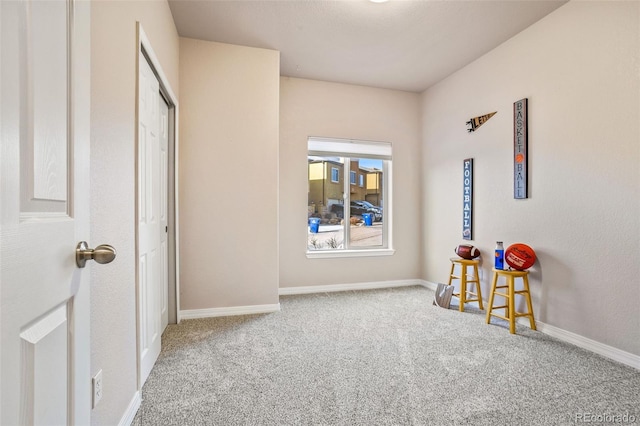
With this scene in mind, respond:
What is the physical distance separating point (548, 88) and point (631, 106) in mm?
665

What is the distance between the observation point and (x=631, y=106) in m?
2.12

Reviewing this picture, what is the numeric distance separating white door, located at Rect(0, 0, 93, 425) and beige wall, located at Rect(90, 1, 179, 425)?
18.0 inches

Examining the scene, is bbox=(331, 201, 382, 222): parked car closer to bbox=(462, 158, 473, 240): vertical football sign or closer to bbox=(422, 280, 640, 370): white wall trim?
bbox=(462, 158, 473, 240): vertical football sign

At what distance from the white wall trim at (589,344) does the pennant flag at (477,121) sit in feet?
6.66

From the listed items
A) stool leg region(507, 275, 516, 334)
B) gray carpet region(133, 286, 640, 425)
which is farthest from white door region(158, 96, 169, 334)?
stool leg region(507, 275, 516, 334)

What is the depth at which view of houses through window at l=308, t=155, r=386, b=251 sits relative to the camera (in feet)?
13.7

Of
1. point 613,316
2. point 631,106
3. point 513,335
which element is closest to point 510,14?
point 631,106

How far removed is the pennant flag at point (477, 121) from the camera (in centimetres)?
325

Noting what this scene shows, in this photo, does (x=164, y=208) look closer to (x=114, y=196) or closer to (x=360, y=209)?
(x=114, y=196)

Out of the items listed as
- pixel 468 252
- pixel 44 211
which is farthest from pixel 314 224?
pixel 44 211

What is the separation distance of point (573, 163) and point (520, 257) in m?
0.86

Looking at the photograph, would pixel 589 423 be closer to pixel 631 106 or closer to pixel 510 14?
pixel 631 106

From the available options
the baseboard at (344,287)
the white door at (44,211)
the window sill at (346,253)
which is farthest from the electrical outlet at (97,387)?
the window sill at (346,253)

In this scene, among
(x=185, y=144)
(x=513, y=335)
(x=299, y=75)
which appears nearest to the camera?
(x=513, y=335)
